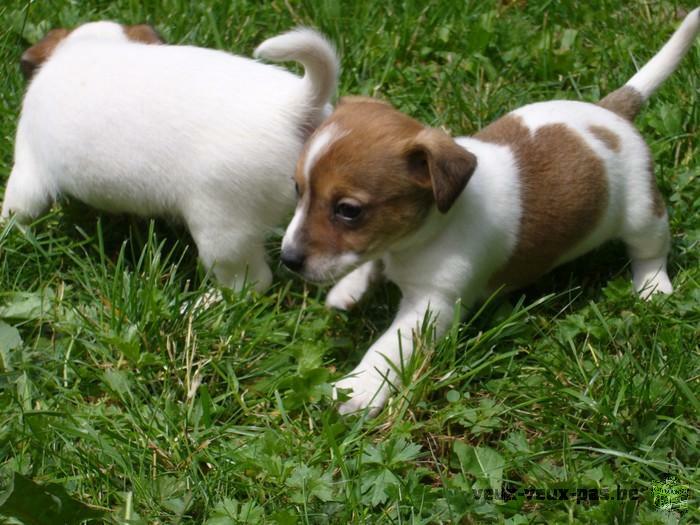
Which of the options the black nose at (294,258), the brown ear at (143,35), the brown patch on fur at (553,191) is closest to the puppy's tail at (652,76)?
the brown patch on fur at (553,191)

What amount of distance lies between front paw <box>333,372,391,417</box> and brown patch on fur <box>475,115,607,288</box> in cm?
73

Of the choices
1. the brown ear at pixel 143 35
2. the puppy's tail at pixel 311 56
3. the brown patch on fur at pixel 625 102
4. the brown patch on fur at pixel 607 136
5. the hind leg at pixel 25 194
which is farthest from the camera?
the brown ear at pixel 143 35

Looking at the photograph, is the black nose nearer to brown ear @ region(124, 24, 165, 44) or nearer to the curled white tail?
brown ear @ region(124, 24, 165, 44)

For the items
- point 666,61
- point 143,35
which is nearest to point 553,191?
point 666,61

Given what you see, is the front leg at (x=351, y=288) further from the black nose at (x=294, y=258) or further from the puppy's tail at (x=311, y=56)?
the puppy's tail at (x=311, y=56)

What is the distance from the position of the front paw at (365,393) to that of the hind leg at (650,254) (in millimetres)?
1297

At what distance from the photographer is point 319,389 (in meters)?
3.87

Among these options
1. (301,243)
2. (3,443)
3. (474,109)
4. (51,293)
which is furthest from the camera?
Answer: (474,109)

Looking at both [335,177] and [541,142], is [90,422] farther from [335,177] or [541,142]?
[541,142]

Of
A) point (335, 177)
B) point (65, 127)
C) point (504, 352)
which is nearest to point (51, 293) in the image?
point (65, 127)

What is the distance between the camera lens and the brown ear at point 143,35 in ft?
15.3

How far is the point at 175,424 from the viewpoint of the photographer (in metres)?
3.67

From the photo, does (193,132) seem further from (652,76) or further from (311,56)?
(652,76)

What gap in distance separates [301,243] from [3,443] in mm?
1328
